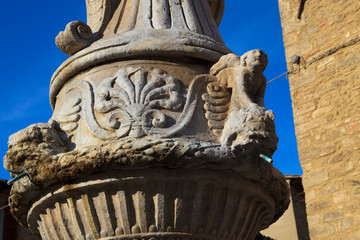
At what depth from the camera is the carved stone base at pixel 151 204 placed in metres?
2.22

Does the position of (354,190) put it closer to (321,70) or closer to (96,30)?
(321,70)

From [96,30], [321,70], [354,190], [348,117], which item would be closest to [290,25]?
[321,70]

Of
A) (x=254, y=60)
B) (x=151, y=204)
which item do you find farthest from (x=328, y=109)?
(x=151, y=204)

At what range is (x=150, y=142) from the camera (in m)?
2.19

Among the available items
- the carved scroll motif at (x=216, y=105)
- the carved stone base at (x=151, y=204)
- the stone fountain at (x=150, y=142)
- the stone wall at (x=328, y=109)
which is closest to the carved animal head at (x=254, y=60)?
the stone fountain at (x=150, y=142)

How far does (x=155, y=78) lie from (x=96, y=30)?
0.47 meters

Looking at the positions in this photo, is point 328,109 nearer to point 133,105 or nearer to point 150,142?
point 133,105

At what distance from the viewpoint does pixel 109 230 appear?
7.38 ft

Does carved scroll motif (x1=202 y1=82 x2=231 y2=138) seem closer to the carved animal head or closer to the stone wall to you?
the carved animal head

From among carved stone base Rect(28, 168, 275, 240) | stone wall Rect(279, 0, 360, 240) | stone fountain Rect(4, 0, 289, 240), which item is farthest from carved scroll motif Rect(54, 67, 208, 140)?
stone wall Rect(279, 0, 360, 240)

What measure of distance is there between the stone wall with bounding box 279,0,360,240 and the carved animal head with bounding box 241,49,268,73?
589 cm

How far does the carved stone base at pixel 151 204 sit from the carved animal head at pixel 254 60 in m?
0.47

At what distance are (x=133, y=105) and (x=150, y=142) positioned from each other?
0.22 metres

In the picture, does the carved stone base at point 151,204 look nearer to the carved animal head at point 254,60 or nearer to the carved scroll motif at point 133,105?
the carved scroll motif at point 133,105
